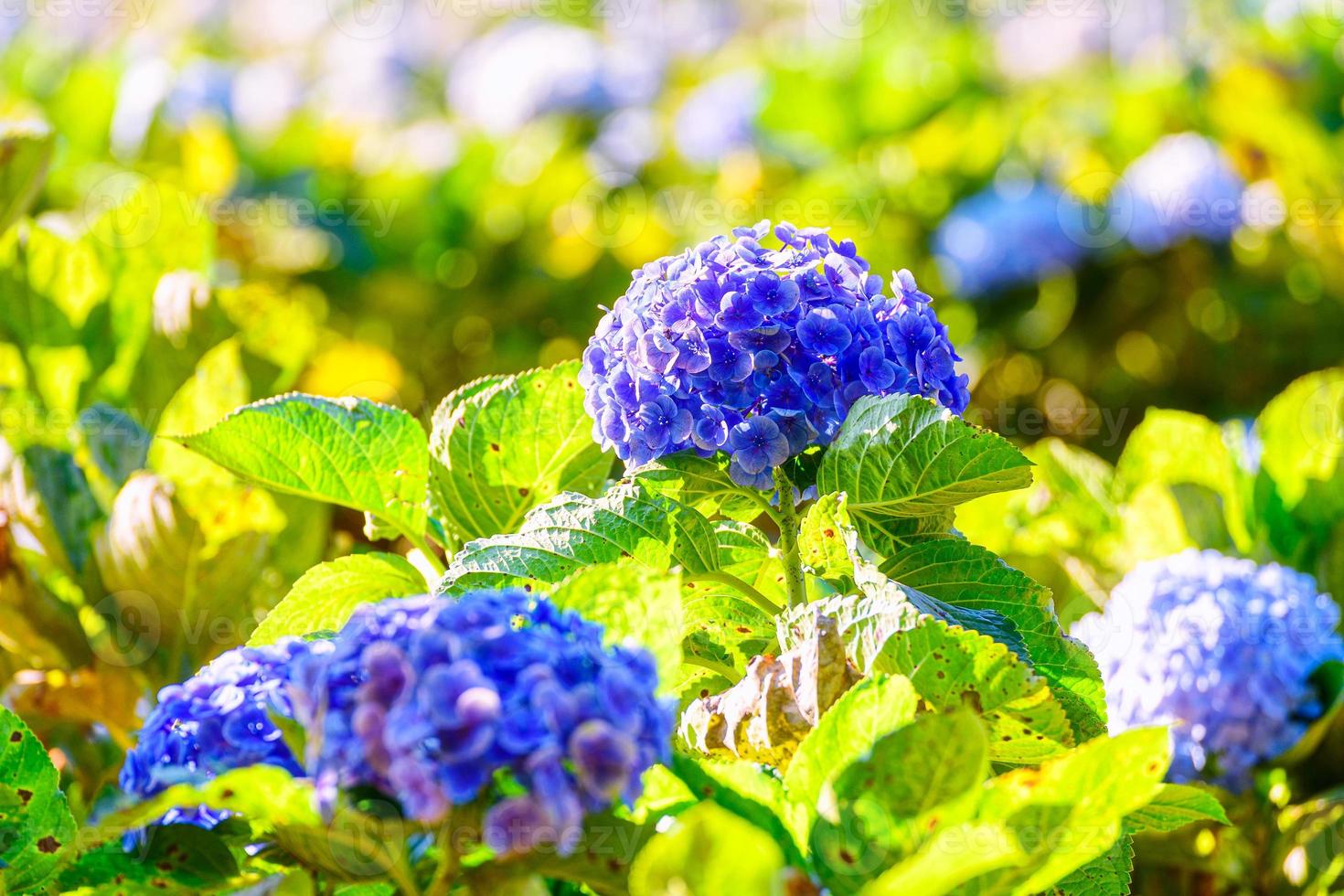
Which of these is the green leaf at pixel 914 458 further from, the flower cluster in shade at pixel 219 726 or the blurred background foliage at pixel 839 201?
the blurred background foliage at pixel 839 201

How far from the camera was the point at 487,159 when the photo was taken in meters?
2.99

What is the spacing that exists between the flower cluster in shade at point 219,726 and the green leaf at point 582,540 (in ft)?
0.37

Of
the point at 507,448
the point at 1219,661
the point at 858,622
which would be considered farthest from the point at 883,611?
the point at 1219,661

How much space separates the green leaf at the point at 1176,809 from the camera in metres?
0.78

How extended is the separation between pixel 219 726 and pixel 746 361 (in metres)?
0.37

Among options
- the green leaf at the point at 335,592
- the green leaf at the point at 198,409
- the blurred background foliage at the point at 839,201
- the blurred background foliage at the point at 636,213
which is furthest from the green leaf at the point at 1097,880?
the blurred background foliage at the point at 839,201

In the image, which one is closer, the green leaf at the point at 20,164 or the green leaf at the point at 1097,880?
the green leaf at the point at 1097,880

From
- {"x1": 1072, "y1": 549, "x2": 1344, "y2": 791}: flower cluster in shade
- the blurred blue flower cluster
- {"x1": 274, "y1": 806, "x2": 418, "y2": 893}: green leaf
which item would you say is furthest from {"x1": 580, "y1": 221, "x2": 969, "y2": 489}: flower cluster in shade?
{"x1": 1072, "y1": 549, "x2": 1344, "y2": 791}: flower cluster in shade

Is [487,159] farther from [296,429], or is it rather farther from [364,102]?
[296,429]

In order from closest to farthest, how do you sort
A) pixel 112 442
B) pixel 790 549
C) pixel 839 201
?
pixel 790 549
pixel 112 442
pixel 839 201

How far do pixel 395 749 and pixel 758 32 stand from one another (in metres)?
6.81

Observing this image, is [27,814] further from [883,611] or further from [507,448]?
[883,611]

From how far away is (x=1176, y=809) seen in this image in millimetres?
821

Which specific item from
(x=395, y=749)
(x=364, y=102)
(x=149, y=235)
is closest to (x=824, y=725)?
(x=395, y=749)
